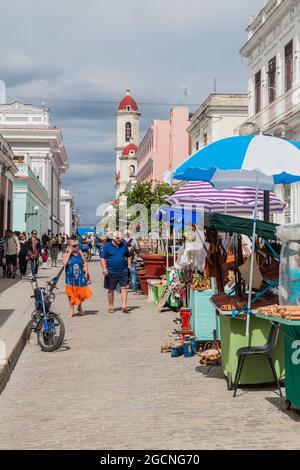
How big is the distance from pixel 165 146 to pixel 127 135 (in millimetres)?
64192

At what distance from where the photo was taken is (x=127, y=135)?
131375 millimetres

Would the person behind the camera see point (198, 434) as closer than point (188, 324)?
Yes

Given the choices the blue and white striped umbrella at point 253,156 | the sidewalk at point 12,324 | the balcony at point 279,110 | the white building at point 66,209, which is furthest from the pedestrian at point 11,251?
the white building at point 66,209

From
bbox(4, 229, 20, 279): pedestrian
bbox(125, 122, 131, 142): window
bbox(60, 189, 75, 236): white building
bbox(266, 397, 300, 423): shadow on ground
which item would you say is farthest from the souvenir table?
bbox(60, 189, 75, 236): white building

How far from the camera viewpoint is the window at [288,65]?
2392cm

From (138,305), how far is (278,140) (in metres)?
9.05

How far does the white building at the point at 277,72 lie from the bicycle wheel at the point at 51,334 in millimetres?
14036

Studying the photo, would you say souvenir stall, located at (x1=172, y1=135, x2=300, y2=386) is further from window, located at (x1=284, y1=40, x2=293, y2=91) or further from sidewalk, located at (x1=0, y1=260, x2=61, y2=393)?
window, located at (x1=284, y1=40, x2=293, y2=91)

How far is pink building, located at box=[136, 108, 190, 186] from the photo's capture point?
6197cm

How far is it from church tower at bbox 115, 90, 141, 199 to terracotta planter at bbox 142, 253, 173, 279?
109 metres

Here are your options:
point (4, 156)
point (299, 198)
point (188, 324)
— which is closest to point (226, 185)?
point (188, 324)

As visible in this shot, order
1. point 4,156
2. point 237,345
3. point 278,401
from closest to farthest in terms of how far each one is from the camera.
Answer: point 278,401
point 237,345
point 4,156

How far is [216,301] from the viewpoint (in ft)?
25.3

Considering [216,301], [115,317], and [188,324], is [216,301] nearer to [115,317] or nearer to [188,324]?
[188,324]
